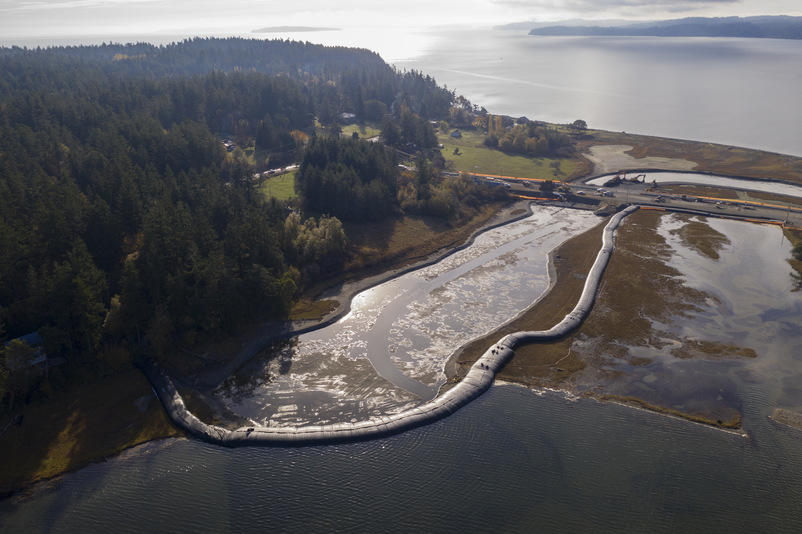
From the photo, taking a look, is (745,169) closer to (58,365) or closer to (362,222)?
(362,222)

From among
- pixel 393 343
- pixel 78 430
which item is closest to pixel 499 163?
pixel 393 343

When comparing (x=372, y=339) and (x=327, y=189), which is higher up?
(x=327, y=189)

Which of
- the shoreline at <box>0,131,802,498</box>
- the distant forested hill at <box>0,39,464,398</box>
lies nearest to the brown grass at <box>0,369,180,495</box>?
the shoreline at <box>0,131,802,498</box>

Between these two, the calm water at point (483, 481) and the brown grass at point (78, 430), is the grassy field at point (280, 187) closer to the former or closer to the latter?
the brown grass at point (78, 430)

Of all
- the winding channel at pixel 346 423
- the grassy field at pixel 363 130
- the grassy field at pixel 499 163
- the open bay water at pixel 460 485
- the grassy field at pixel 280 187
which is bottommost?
the open bay water at pixel 460 485

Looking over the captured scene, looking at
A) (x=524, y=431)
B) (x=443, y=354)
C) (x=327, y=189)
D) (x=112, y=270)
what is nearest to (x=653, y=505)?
(x=524, y=431)

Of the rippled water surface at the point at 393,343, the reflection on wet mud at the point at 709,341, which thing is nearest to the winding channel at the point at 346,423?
the rippled water surface at the point at 393,343

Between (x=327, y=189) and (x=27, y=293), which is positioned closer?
(x=27, y=293)
